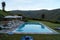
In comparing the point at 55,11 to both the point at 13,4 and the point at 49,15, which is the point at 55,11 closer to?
the point at 49,15

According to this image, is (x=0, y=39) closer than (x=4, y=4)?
Yes

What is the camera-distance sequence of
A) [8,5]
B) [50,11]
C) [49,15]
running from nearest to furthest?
[8,5] → [49,15] → [50,11]

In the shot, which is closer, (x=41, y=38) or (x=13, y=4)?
(x=41, y=38)

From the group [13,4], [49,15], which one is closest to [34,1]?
[13,4]

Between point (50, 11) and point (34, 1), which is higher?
point (34, 1)

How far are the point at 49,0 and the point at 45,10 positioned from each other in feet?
25.8

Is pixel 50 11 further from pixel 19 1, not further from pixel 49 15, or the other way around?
pixel 19 1

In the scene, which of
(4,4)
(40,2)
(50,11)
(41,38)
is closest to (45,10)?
(50,11)

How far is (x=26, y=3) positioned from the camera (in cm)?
2184

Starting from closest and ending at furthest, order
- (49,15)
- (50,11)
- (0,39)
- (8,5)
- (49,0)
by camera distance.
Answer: (0,39) < (49,0) < (8,5) < (49,15) < (50,11)

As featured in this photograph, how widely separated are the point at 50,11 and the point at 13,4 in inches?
374

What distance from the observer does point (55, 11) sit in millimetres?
28531

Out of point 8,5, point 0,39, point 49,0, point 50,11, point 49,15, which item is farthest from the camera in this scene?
point 50,11

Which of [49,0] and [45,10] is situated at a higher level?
[49,0]
